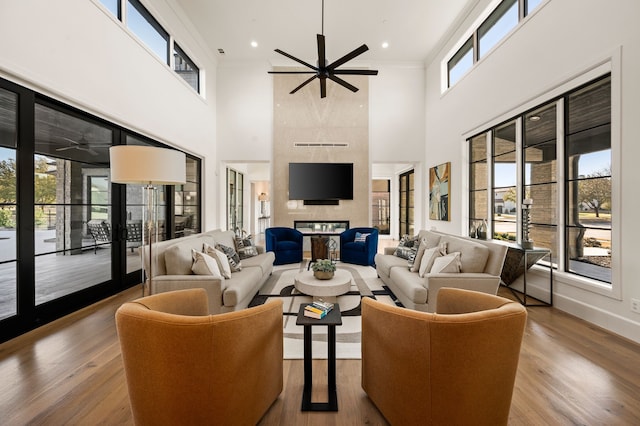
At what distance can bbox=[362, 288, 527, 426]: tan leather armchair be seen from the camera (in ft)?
4.01

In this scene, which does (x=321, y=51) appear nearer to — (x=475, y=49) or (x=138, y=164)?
(x=138, y=164)

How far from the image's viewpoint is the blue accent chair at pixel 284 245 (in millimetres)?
5535

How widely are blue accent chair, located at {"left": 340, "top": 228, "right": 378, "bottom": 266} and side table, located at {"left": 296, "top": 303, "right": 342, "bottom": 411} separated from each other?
358 cm

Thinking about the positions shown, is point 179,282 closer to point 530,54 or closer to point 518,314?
point 518,314

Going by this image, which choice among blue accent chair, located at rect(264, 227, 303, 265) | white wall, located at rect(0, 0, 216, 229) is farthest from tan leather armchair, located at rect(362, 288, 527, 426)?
blue accent chair, located at rect(264, 227, 303, 265)

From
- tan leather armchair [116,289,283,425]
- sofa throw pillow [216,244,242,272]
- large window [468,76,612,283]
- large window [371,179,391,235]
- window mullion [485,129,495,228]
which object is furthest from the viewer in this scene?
large window [371,179,391,235]

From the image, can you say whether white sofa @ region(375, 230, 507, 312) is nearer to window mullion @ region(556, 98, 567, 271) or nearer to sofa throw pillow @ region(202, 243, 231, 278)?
window mullion @ region(556, 98, 567, 271)

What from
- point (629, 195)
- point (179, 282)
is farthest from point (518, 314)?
point (179, 282)

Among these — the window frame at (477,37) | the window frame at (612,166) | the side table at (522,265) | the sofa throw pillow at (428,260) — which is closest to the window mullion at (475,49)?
the window frame at (477,37)

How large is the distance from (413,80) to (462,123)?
225 centimetres

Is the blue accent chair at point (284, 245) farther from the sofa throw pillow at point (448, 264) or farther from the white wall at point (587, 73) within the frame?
the white wall at point (587, 73)

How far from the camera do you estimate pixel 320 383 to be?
189cm

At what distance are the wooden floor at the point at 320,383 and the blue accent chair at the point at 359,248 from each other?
2.91 m

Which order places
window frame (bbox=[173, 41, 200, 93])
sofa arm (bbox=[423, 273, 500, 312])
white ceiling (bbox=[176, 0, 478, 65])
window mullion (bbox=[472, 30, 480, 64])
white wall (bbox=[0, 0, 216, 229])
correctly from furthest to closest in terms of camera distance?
1. window frame (bbox=[173, 41, 200, 93])
2. window mullion (bbox=[472, 30, 480, 64])
3. white ceiling (bbox=[176, 0, 478, 65])
4. sofa arm (bbox=[423, 273, 500, 312])
5. white wall (bbox=[0, 0, 216, 229])
